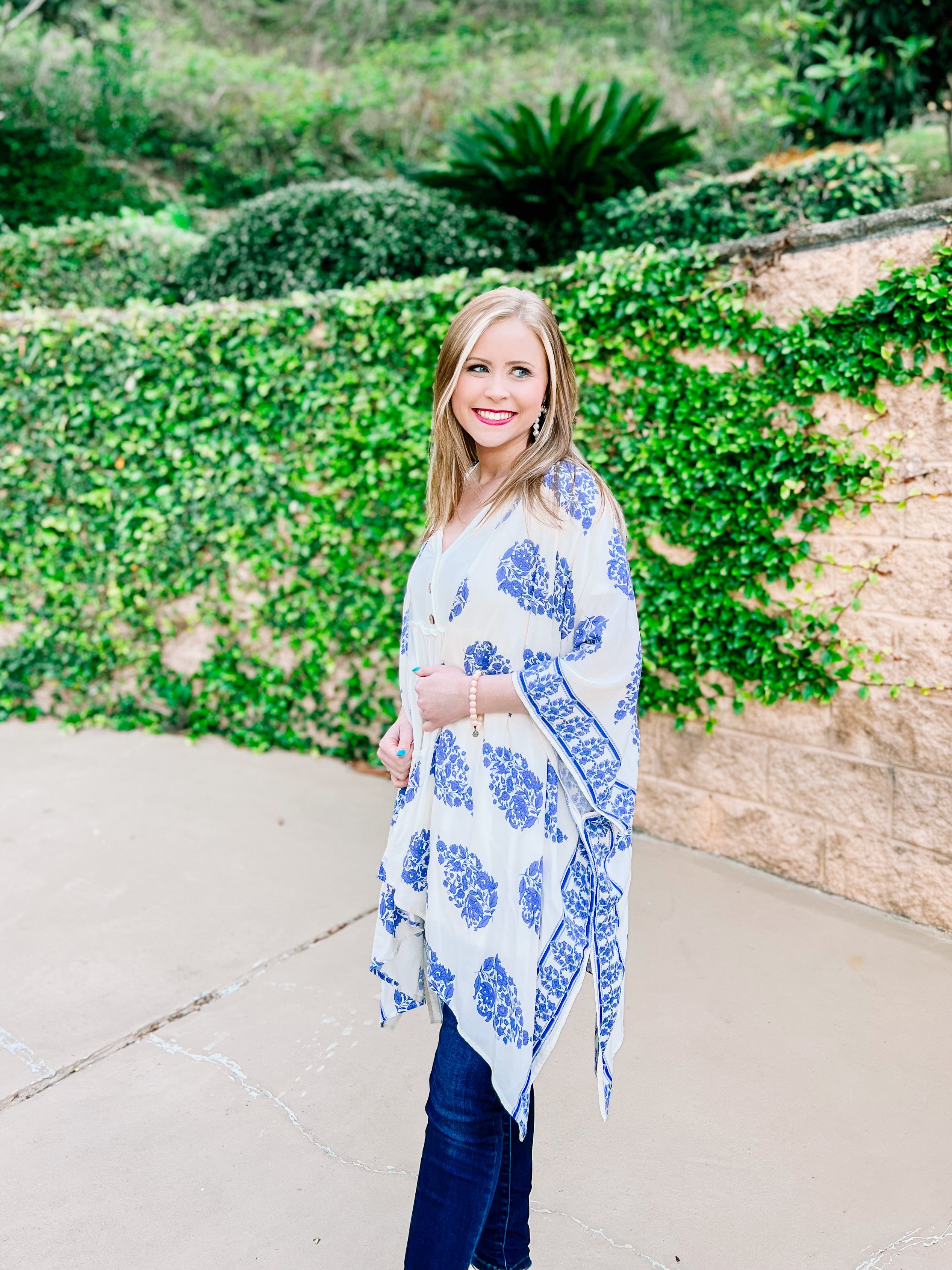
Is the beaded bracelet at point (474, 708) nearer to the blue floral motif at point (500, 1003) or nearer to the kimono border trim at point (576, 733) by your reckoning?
the kimono border trim at point (576, 733)

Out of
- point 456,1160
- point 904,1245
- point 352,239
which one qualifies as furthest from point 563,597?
point 352,239

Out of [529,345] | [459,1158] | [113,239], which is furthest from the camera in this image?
[113,239]

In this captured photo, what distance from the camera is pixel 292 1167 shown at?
6.39 feet

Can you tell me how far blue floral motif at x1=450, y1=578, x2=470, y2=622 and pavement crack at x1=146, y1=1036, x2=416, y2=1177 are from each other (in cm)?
121

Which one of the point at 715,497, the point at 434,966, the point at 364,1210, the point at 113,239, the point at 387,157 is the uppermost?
the point at 387,157

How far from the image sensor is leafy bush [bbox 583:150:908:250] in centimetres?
379

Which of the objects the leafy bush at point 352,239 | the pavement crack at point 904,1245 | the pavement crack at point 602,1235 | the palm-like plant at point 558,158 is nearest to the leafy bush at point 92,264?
the leafy bush at point 352,239

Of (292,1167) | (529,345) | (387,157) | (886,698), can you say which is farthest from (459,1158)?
(387,157)

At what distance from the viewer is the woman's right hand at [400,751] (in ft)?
5.48

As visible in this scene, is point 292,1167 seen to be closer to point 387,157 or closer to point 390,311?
point 390,311

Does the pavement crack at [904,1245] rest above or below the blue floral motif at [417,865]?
below

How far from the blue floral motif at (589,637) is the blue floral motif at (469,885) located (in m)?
0.35

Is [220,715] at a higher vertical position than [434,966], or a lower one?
lower

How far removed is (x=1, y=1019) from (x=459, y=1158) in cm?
159
